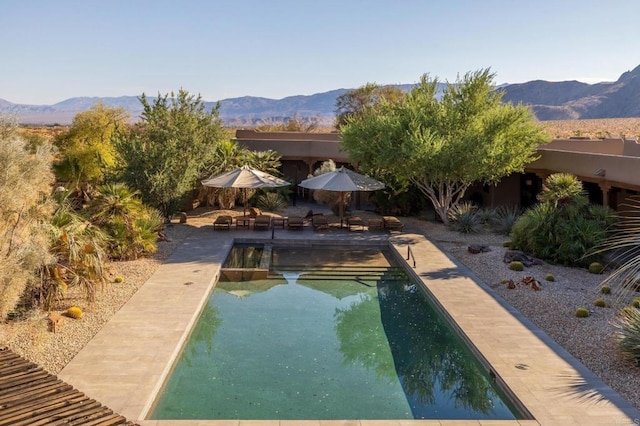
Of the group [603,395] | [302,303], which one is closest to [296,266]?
[302,303]

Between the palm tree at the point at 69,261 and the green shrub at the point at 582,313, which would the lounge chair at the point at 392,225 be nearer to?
the green shrub at the point at 582,313

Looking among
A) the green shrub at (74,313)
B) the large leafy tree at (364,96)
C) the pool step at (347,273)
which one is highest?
the large leafy tree at (364,96)

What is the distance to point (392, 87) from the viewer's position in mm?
58938

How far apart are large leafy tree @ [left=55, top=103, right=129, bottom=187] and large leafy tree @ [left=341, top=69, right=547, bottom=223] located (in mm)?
14182

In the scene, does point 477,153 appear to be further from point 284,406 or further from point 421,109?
point 284,406

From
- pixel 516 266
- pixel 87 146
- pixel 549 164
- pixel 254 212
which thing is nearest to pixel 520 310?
pixel 516 266

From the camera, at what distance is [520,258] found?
16094 mm

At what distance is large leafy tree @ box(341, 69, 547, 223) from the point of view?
19.6 metres

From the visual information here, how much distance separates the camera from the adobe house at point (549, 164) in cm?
1791

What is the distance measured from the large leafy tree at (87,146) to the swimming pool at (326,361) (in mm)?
15968

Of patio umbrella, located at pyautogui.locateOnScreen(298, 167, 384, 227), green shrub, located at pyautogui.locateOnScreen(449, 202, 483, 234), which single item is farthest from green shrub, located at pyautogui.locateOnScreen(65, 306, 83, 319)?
green shrub, located at pyautogui.locateOnScreen(449, 202, 483, 234)

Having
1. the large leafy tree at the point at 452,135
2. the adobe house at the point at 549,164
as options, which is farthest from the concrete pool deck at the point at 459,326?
Result: the adobe house at the point at 549,164

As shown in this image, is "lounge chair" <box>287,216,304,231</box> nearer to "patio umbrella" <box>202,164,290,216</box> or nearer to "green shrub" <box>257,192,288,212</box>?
"patio umbrella" <box>202,164,290,216</box>

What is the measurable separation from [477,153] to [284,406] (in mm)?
14008
